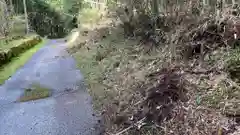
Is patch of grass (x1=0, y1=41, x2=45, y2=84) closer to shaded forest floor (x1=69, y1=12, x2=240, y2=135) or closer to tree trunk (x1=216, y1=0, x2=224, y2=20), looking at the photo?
shaded forest floor (x1=69, y1=12, x2=240, y2=135)

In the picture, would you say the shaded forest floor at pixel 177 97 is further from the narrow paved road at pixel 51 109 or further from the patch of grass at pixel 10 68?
the patch of grass at pixel 10 68

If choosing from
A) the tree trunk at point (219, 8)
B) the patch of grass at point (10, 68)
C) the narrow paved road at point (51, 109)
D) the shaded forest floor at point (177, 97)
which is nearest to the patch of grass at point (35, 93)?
the narrow paved road at point (51, 109)

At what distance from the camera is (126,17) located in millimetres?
9148

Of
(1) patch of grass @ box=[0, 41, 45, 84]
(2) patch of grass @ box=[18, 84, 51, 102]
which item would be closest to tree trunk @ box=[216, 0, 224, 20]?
(2) patch of grass @ box=[18, 84, 51, 102]

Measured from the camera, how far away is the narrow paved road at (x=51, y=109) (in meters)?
5.11

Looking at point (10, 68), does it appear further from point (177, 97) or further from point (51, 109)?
point (177, 97)

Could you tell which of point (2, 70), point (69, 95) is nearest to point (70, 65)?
point (2, 70)

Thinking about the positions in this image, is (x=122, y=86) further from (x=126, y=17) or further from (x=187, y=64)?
(x=126, y=17)

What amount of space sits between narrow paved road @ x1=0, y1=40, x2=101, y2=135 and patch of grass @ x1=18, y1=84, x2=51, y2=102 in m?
0.16

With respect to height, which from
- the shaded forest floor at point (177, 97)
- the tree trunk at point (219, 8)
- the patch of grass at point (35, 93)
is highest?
the tree trunk at point (219, 8)

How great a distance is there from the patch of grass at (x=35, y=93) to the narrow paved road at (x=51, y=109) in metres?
0.16

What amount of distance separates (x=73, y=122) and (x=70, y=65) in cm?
641

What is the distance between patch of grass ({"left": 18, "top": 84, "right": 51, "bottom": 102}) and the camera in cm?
727

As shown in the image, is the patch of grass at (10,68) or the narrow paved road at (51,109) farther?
the patch of grass at (10,68)
